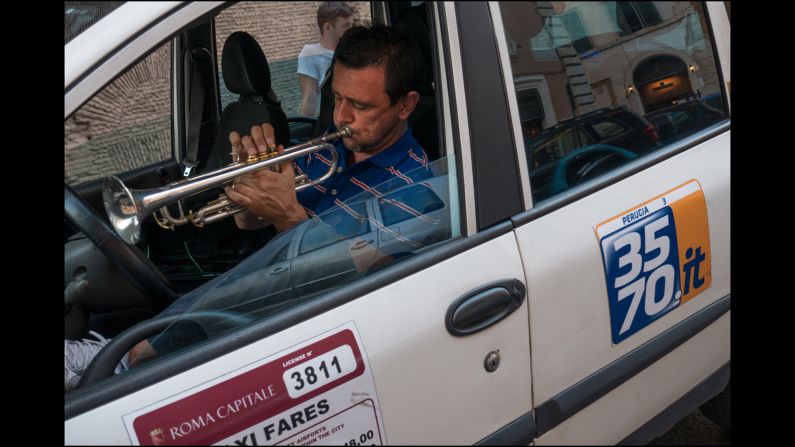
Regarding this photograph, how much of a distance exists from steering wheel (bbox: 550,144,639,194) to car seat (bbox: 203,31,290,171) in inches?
46.5

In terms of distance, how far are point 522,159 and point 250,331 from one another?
682 mm

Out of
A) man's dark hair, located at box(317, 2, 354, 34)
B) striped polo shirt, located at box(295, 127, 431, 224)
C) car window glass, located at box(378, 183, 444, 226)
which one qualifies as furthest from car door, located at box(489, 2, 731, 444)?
man's dark hair, located at box(317, 2, 354, 34)

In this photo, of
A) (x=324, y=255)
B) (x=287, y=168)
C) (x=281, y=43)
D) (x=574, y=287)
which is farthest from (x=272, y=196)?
(x=281, y=43)

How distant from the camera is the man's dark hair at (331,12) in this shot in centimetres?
265

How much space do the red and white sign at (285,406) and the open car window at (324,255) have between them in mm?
129

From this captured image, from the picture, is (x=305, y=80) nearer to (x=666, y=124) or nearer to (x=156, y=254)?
(x=156, y=254)

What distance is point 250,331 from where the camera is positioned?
51.9 inches

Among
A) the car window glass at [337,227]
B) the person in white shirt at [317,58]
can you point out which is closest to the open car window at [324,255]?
the car window glass at [337,227]

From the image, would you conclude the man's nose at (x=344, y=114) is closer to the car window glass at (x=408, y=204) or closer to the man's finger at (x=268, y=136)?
the man's finger at (x=268, y=136)

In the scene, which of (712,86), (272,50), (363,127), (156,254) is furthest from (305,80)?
(712,86)

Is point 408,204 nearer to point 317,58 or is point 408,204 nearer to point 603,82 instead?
point 603,82

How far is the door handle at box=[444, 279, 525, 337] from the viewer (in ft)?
4.71

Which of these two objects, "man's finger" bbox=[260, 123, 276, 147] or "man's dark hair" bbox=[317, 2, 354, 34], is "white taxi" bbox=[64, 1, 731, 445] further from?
"man's dark hair" bbox=[317, 2, 354, 34]

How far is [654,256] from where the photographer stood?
5.58 ft
